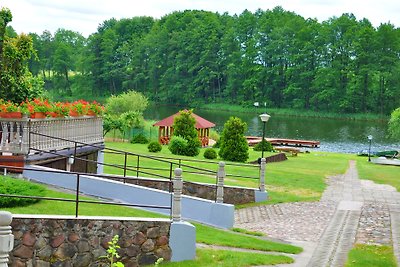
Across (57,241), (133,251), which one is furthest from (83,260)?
(133,251)

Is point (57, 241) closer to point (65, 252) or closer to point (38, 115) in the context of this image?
point (65, 252)

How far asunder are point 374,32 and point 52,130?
88.8 m

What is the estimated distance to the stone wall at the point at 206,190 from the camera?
16.9 meters

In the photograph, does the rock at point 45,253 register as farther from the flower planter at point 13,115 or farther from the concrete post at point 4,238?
→ the flower planter at point 13,115

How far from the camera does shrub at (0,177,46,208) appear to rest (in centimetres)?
1075

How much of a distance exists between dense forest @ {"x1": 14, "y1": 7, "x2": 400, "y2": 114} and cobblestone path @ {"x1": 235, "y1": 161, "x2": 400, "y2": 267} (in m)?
75.6

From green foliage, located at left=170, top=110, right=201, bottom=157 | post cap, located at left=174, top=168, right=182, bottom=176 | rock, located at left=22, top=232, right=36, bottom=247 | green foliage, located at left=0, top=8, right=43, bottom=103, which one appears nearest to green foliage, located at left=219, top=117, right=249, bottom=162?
green foliage, located at left=170, top=110, right=201, bottom=157

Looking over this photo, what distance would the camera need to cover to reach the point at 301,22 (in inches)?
4181

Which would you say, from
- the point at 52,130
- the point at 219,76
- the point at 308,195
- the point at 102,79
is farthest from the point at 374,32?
the point at 52,130

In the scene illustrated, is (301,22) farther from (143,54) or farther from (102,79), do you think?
(102,79)

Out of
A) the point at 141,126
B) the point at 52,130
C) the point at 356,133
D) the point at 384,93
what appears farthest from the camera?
the point at 384,93

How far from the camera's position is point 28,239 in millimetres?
9016

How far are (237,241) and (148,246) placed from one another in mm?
2936

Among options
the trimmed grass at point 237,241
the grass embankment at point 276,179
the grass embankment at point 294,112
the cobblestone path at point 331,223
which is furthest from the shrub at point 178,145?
the grass embankment at point 294,112
